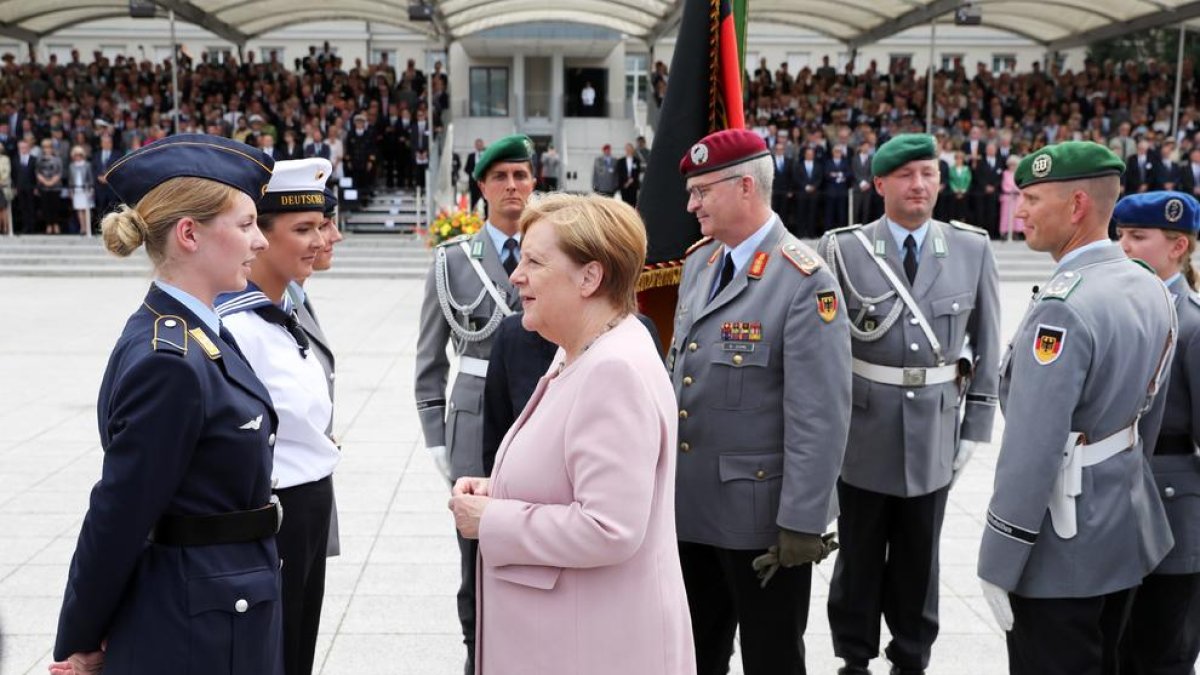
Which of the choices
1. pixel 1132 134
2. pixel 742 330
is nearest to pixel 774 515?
pixel 742 330

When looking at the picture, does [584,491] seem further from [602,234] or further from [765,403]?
[765,403]

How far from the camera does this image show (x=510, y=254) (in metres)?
3.59

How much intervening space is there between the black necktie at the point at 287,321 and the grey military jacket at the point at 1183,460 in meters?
2.28

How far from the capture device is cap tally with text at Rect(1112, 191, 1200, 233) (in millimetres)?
3094

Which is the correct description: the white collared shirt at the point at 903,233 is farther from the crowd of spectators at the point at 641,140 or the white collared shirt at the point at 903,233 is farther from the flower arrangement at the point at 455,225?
the crowd of spectators at the point at 641,140

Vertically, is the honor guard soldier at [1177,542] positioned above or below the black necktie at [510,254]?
below

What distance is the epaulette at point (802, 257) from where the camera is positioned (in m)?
2.83

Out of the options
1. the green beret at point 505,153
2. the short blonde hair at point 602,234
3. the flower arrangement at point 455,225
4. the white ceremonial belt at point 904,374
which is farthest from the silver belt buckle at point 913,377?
the flower arrangement at point 455,225

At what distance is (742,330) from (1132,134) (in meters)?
21.3

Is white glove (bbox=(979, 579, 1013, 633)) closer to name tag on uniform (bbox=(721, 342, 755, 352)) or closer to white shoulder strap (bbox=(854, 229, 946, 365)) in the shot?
name tag on uniform (bbox=(721, 342, 755, 352))

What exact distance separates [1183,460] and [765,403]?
1.15 meters

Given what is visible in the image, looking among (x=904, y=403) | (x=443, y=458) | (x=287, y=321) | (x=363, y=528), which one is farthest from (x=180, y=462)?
(x=363, y=528)

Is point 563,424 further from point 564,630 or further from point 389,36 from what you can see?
point 389,36

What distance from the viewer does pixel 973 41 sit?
144 ft
